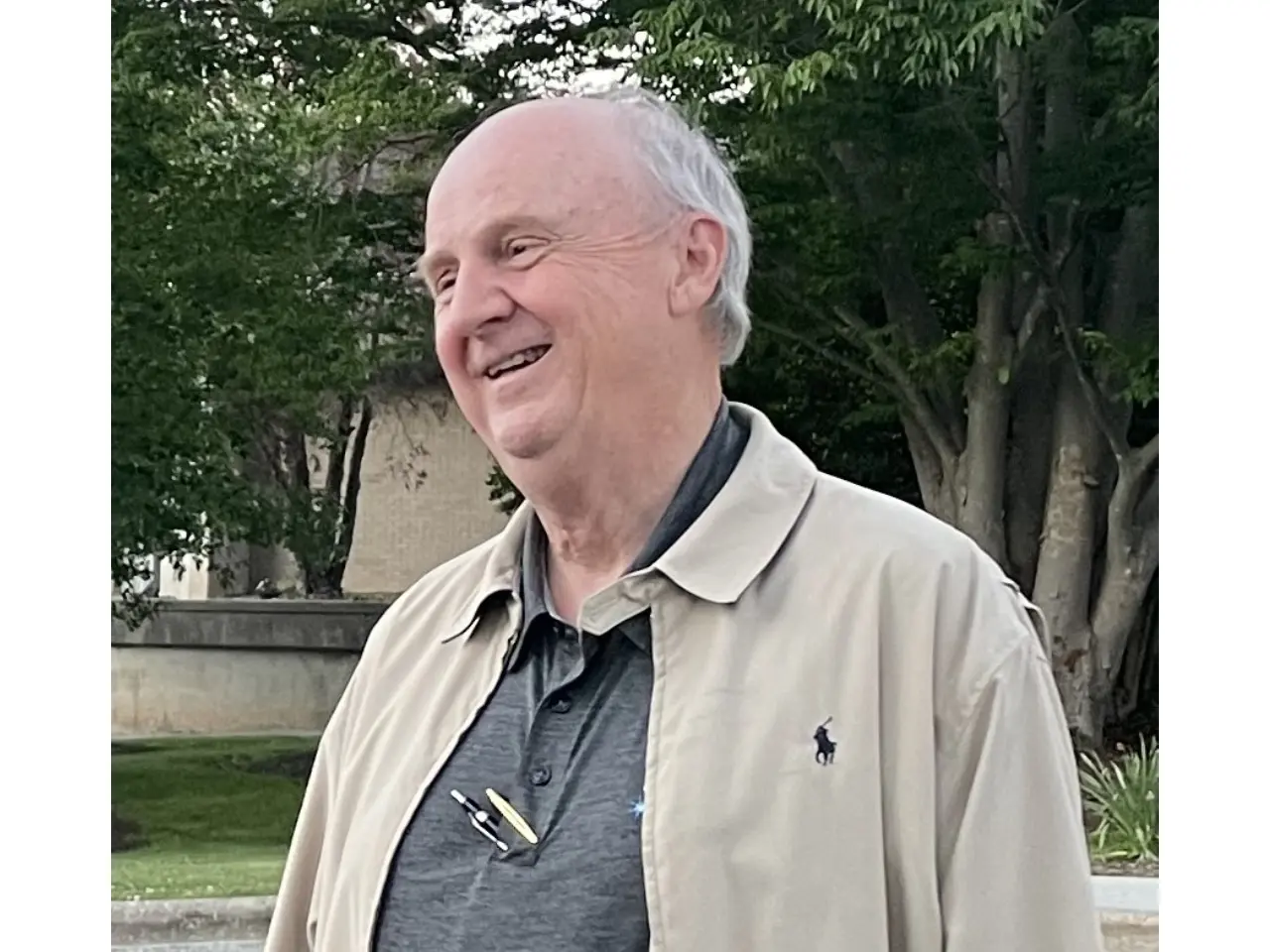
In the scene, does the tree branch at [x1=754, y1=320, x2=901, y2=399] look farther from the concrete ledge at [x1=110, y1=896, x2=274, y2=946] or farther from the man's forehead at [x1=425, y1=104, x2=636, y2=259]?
the man's forehead at [x1=425, y1=104, x2=636, y2=259]

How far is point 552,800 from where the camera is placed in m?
0.76

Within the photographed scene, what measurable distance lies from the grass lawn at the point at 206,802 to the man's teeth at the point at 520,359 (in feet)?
10.1

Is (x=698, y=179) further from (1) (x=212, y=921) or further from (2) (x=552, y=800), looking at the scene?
(1) (x=212, y=921)

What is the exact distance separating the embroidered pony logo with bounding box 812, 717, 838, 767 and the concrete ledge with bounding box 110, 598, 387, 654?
12.1ft

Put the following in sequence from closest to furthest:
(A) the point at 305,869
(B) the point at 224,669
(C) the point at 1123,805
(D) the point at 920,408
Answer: (A) the point at 305,869 → (C) the point at 1123,805 → (B) the point at 224,669 → (D) the point at 920,408

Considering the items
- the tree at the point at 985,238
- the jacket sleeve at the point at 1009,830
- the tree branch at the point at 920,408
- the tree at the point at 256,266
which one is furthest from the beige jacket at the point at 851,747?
the tree branch at the point at 920,408

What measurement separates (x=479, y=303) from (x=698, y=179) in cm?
13

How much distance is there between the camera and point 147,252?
14.0ft

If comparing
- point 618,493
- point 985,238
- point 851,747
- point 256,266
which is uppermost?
point 985,238

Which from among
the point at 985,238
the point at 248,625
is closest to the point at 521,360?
the point at 248,625

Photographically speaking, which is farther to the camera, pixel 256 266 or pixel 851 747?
pixel 256 266

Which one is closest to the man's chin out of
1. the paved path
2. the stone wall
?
the paved path
